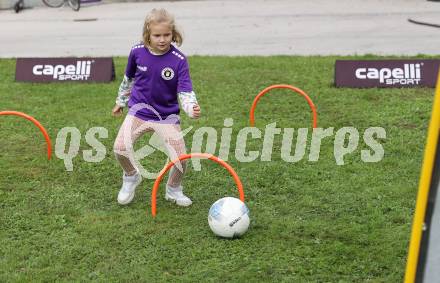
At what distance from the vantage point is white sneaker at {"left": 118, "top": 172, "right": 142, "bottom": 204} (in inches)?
259

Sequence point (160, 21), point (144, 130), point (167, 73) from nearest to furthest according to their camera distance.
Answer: point (160, 21), point (167, 73), point (144, 130)

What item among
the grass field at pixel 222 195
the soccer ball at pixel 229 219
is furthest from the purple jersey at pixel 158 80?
the soccer ball at pixel 229 219

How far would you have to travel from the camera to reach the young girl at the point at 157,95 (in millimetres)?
6098

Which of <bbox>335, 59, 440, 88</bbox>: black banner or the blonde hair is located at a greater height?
<bbox>335, 59, 440, 88</bbox>: black banner

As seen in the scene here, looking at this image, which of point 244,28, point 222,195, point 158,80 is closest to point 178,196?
point 222,195

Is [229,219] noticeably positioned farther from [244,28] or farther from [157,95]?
[244,28]

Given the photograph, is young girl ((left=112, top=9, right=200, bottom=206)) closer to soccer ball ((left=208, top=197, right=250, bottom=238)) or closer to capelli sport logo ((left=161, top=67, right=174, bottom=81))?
capelli sport logo ((left=161, top=67, right=174, bottom=81))

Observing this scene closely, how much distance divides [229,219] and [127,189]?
1.31 meters

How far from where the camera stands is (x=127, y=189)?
6613 millimetres

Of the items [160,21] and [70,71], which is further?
[70,71]

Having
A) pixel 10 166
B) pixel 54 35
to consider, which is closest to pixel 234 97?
pixel 10 166

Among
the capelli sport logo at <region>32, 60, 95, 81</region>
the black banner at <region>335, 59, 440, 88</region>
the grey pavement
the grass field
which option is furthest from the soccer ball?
the grey pavement

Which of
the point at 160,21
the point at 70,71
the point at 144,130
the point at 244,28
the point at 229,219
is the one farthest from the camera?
the point at 244,28

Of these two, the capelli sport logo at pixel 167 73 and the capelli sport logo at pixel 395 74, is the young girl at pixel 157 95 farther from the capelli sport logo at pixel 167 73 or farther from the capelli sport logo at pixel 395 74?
the capelli sport logo at pixel 395 74
